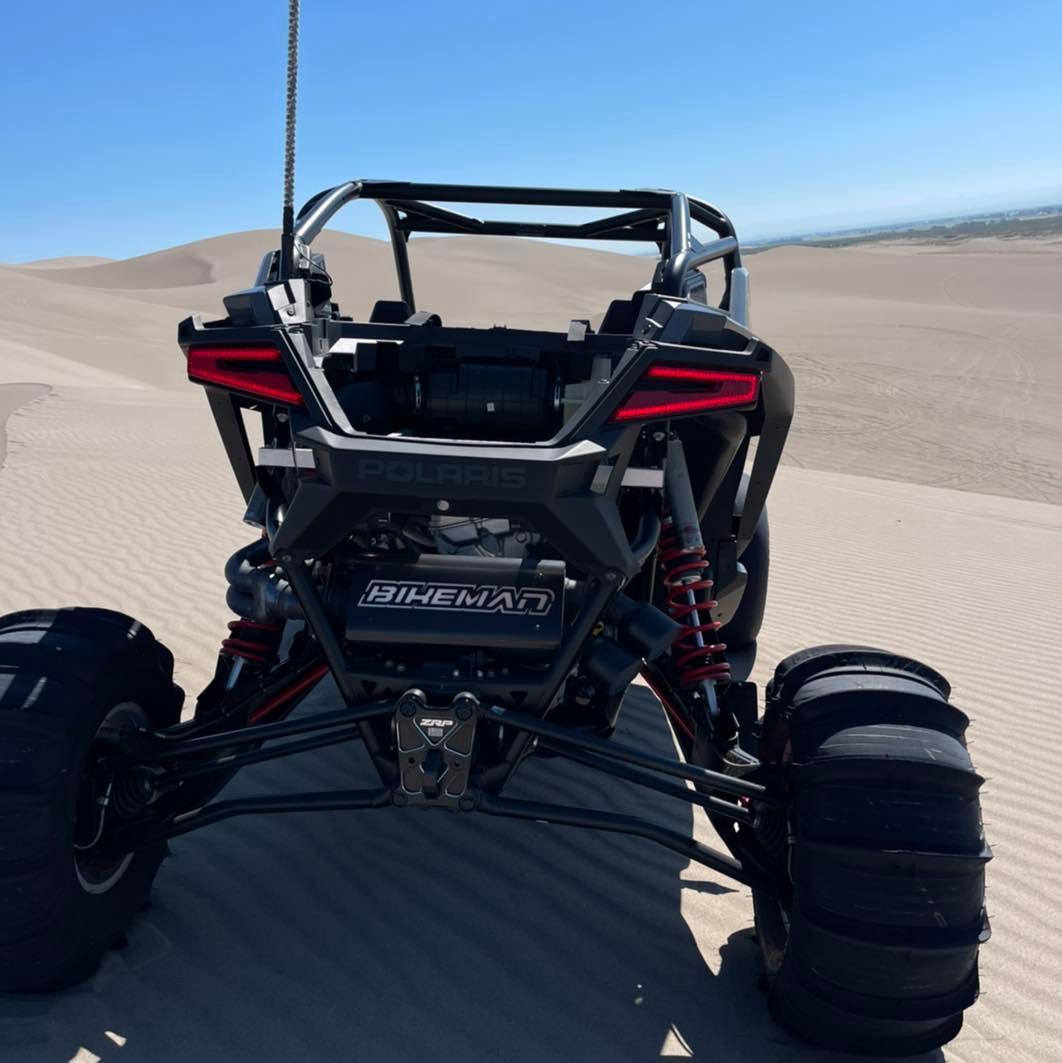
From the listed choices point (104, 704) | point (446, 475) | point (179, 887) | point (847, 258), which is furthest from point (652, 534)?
point (847, 258)

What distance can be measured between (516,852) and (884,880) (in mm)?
1442

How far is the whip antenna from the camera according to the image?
2699 millimetres

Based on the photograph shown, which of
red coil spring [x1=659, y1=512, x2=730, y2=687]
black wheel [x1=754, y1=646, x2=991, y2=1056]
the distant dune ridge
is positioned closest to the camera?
black wheel [x1=754, y1=646, x2=991, y2=1056]

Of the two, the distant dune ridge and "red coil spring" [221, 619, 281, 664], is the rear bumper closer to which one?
"red coil spring" [221, 619, 281, 664]

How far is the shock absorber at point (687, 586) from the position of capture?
3070mm

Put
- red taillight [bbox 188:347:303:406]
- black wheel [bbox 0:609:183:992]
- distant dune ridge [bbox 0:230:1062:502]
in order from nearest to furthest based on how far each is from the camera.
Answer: black wheel [bbox 0:609:183:992], red taillight [bbox 188:347:303:406], distant dune ridge [bbox 0:230:1062:502]

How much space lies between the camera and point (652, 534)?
2879mm

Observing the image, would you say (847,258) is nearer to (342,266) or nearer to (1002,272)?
(1002,272)

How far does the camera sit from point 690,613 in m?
3.12

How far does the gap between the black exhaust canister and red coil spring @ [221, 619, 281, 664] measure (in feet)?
2.21

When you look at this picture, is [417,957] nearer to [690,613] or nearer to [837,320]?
[690,613]

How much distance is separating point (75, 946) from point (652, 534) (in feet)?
5.88

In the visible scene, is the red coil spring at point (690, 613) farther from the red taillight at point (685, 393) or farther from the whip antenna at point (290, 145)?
the whip antenna at point (290, 145)

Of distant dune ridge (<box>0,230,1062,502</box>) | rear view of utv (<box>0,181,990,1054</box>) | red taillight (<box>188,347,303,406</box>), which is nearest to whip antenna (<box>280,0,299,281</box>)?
rear view of utv (<box>0,181,990,1054</box>)
